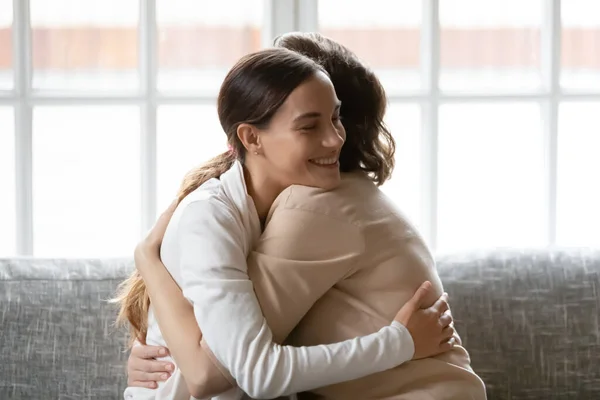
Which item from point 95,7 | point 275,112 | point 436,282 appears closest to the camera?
point 275,112

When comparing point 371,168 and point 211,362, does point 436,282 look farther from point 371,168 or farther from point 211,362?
point 211,362

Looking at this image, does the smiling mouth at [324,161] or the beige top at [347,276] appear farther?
the smiling mouth at [324,161]

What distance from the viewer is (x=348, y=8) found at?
299 cm

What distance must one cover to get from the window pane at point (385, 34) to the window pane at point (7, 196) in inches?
40.4

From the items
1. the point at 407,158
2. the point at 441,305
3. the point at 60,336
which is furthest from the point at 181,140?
the point at 441,305

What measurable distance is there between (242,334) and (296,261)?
6.9 inches

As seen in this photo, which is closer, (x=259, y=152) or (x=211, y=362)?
(x=211, y=362)

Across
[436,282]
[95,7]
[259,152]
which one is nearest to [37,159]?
[95,7]

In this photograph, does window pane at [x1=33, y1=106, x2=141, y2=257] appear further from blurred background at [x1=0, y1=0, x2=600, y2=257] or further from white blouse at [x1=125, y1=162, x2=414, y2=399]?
white blouse at [x1=125, y1=162, x2=414, y2=399]

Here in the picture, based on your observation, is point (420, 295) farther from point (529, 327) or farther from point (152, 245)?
point (529, 327)

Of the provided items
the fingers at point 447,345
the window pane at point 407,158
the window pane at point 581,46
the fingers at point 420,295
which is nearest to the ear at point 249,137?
the fingers at point 420,295

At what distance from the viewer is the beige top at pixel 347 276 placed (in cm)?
180

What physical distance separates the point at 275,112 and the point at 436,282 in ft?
1.58

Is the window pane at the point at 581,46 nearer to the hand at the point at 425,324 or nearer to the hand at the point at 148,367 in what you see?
the hand at the point at 425,324
